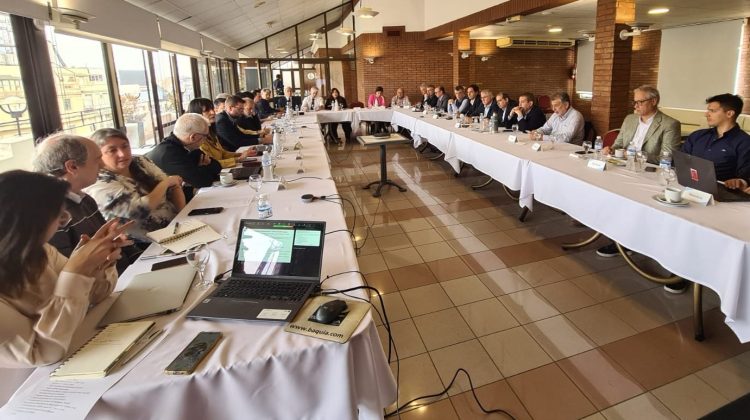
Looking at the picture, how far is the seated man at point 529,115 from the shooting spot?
523 cm

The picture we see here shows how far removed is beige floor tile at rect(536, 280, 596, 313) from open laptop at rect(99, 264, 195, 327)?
210 centimetres

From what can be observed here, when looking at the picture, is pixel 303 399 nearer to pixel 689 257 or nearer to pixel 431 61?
pixel 689 257

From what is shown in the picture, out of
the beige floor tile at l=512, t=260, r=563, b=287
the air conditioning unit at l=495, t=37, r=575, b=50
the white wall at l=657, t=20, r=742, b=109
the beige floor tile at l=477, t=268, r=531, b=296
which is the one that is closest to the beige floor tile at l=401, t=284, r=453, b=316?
the beige floor tile at l=477, t=268, r=531, b=296

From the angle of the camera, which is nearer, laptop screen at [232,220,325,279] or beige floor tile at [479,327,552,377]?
laptop screen at [232,220,325,279]

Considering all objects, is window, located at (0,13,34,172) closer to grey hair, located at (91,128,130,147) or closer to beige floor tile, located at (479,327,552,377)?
grey hair, located at (91,128,130,147)

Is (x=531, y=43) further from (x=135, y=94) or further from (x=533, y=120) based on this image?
(x=135, y=94)

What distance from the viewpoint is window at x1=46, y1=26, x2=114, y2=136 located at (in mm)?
3745

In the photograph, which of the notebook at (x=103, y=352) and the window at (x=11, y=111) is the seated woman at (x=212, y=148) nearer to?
the window at (x=11, y=111)

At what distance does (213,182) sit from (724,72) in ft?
33.4

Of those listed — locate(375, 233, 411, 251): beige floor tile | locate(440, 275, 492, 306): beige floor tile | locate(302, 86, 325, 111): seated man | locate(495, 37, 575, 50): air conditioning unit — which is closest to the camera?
locate(440, 275, 492, 306): beige floor tile

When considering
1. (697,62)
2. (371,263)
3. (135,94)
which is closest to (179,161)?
(371,263)

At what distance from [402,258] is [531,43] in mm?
11036

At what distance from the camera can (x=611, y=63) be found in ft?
15.4

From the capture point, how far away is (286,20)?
11.3 m
